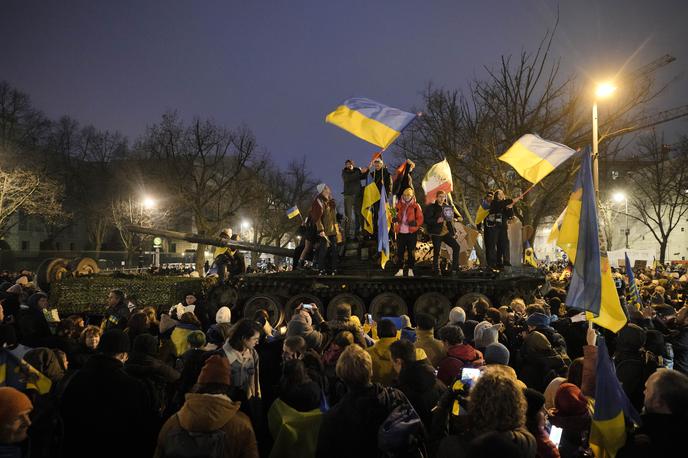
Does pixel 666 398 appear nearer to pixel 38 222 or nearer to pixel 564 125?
pixel 564 125

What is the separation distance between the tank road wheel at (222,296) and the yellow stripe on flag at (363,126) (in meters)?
5.74

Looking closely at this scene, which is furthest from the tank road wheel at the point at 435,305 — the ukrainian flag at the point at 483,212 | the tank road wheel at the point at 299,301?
the tank road wheel at the point at 299,301

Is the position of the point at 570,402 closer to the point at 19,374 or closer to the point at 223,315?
the point at 223,315

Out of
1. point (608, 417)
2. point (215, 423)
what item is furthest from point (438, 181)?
point (215, 423)

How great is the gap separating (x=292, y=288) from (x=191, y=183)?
26.2m

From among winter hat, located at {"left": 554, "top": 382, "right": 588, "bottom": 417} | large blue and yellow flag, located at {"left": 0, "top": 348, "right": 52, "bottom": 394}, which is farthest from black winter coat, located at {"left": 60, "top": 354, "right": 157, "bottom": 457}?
winter hat, located at {"left": 554, "top": 382, "right": 588, "bottom": 417}

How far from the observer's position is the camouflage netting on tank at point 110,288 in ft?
50.2

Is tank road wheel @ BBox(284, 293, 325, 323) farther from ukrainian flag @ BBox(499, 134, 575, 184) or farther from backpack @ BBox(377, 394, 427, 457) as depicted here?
backpack @ BBox(377, 394, 427, 457)

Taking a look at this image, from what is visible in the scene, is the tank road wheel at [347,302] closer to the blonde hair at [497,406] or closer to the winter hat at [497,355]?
the winter hat at [497,355]

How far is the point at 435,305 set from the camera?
1409cm

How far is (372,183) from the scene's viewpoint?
44.9 feet

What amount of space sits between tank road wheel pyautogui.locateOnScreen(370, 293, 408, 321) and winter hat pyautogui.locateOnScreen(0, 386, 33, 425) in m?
11.4

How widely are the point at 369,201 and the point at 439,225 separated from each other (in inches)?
Result: 79.2

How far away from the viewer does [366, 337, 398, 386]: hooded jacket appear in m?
5.22
